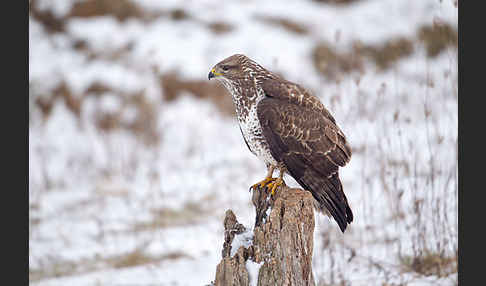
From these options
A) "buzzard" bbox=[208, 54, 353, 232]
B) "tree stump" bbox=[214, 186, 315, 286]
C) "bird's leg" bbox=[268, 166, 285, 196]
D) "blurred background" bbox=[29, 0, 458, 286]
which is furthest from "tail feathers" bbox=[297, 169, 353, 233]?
"blurred background" bbox=[29, 0, 458, 286]

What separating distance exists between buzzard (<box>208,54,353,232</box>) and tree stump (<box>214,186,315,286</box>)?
1.65 feet

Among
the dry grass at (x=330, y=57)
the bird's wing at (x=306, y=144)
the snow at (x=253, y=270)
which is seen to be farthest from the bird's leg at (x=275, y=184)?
the dry grass at (x=330, y=57)

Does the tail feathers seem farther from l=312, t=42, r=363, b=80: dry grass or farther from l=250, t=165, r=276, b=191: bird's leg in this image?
l=312, t=42, r=363, b=80: dry grass

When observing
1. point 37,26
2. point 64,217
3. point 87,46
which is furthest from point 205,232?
point 37,26

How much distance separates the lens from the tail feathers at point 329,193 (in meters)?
3.97

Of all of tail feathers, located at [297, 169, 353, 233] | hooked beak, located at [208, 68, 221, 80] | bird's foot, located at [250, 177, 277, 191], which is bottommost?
tail feathers, located at [297, 169, 353, 233]

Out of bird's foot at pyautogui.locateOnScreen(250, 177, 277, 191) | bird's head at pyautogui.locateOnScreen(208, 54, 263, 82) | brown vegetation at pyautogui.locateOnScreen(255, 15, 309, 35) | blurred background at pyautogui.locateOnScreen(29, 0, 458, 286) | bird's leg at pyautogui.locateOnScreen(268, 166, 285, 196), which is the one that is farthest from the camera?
brown vegetation at pyautogui.locateOnScreen(255, 15, 309, 35)

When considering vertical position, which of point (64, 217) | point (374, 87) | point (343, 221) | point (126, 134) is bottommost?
point (343, 221)

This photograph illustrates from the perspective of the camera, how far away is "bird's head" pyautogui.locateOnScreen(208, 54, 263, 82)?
13.9ft

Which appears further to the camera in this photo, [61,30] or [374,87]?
[61,30]

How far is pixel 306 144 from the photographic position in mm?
4062

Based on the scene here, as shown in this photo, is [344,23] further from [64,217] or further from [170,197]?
[64,217]

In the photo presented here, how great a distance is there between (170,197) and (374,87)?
5.12 m

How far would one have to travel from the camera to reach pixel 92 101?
421 inches
